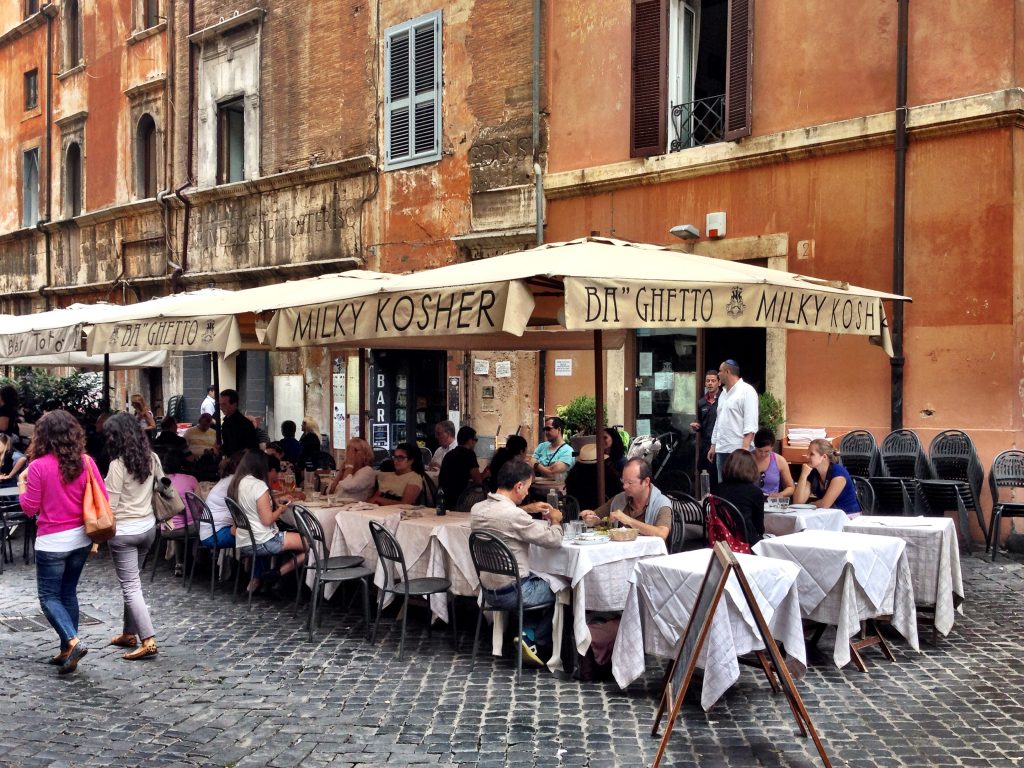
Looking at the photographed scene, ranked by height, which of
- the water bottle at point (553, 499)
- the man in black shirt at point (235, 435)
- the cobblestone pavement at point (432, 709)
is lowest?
the cobblestone pavement at point (432, 709)

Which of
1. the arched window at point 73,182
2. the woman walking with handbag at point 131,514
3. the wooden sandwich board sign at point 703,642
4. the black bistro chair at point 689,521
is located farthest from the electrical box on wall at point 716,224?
the arched window at point 73,182

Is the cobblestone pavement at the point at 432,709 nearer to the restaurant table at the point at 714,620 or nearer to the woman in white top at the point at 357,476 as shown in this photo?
the restaurant table at the point at 714,620

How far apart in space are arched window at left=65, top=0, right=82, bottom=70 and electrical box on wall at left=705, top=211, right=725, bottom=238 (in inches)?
743

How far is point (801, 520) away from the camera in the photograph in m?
7.17

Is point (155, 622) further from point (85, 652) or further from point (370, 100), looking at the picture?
point (370, 100)

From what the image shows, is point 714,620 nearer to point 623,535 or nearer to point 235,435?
point 623,535

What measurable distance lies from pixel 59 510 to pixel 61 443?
401 mm

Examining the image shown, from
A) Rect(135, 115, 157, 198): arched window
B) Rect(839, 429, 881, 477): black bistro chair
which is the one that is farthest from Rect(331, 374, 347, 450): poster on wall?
Rect(839, 429, 881, 477): black bistro chair

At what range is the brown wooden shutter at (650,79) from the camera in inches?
503

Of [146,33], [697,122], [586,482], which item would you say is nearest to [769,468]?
[586,482]

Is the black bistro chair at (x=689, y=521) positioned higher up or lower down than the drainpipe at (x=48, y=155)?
lower down

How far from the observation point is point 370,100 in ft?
54.9

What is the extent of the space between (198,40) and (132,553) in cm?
1633

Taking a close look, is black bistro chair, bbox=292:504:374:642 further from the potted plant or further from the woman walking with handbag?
the potted plant
